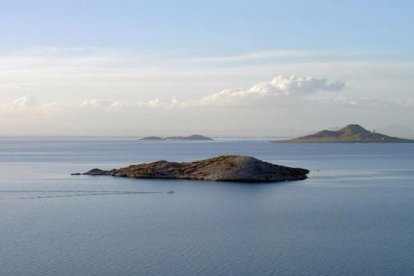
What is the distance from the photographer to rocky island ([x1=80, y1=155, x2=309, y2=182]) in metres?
66.5

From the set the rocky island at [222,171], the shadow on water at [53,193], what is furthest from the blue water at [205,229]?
the rocky island at [222,171]

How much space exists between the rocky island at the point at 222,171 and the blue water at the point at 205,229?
5291mm

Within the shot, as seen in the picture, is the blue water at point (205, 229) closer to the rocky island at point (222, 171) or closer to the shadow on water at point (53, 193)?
the shadow on water at point (53, 193)

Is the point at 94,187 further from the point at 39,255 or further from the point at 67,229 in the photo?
the point at 39,255

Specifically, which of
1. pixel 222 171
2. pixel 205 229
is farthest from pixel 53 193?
pixel 205 229

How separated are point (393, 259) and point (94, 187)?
117 feet

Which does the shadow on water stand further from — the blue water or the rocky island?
the rocky island

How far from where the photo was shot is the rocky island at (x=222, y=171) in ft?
218

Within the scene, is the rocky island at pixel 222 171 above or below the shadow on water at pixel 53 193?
above

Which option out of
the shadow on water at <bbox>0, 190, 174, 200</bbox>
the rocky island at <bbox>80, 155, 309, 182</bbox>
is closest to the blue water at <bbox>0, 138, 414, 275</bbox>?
the shadow on water at <bbox>0, 190, 174, 200</bbox>

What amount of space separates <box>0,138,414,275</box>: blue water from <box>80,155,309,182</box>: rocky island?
17.4ft

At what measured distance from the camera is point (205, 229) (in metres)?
35.8

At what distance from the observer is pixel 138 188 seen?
59.1 metres

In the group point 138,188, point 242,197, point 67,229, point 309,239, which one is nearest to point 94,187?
point 138,188
